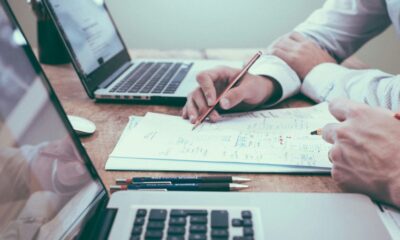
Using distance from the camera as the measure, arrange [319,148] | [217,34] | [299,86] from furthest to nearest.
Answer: [217,34], [299,86], [319,148]

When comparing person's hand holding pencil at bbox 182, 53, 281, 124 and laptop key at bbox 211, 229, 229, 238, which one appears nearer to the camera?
laptop key at bbox 211, 229, 229, 238

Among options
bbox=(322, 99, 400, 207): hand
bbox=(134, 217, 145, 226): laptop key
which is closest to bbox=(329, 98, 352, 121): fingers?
bbox=(322, 99, 400, 207): hand

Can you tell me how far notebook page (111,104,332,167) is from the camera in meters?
0.63

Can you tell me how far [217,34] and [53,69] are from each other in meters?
1.10

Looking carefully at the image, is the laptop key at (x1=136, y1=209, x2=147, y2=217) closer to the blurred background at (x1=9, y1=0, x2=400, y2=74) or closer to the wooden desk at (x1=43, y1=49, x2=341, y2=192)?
the wooden desk at (x1=43, y1=49, x2=341, y2=192)

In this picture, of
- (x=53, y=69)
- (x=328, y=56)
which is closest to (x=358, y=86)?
(x=328, y=56)

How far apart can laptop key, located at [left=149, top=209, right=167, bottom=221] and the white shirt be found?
52cm

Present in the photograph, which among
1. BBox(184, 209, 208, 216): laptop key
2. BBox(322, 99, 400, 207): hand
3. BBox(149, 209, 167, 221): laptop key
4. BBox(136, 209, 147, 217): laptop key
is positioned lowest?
BBox(322, 99, 400, 207): hand

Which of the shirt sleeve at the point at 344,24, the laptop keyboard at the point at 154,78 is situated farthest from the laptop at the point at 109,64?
the shirt sleeve at the point at 344,24

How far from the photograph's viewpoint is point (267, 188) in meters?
0.57

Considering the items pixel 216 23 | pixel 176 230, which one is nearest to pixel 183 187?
pixel 176 230

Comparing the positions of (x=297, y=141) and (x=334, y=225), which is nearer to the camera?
(x=334, y=225)

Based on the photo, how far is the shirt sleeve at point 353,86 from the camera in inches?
31.9

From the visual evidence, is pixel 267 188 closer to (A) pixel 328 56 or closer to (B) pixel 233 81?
(B) pixel 233 81
